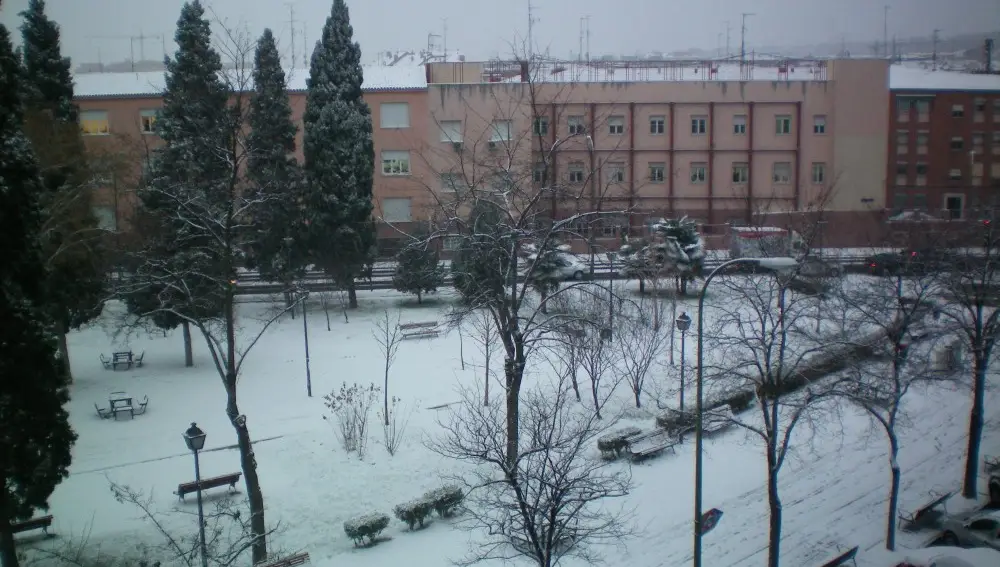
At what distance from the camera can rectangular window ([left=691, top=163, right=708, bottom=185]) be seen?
3766cm

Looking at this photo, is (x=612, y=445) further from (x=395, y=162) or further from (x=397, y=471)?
(x=395, y=162)

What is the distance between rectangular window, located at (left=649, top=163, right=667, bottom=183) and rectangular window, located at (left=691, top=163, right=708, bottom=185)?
1523mm

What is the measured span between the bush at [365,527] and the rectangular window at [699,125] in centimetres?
3026

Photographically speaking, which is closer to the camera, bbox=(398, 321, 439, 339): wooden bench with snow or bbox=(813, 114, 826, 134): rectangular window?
bbox=(398, 321, 439, 339): wooden bench with snow

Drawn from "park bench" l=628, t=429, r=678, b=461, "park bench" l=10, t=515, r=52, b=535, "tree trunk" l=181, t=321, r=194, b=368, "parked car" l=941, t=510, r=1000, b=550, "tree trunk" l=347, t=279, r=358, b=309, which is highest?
"tree trunk" l=347, t=279, r=358, b=309

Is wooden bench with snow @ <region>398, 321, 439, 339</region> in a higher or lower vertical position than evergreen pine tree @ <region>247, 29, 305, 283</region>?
lower

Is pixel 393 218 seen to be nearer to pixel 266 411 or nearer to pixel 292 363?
pixel 292 363

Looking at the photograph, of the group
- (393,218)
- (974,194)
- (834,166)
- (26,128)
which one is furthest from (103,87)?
(974,194)

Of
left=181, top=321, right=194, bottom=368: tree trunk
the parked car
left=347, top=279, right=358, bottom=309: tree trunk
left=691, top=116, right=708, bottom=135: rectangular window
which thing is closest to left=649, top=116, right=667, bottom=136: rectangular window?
left=691, top=116, right=708, bottom=135: rectangular window

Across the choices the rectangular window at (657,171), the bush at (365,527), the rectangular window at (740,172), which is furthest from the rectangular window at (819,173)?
the bush at (365,527)

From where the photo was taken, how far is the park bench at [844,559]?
444 inches

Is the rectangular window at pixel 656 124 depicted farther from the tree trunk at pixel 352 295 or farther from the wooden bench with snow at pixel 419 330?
the wooden bench with snow at pixel 419 330

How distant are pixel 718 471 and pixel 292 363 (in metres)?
12.4

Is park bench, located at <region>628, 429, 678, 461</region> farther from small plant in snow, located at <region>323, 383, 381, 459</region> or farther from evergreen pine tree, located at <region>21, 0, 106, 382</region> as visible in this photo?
evergreen pine tree, located at <region>21, 0, 106, 382</region>
